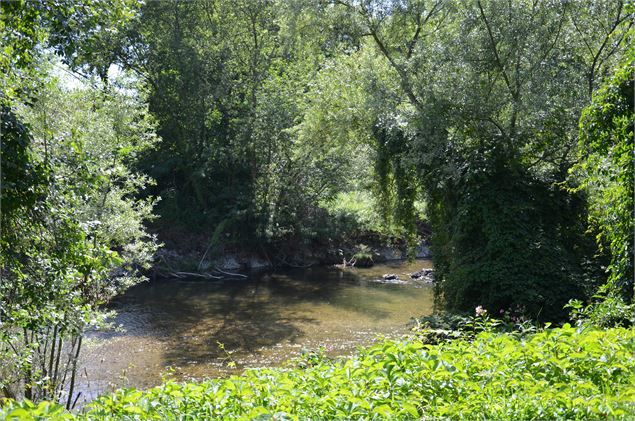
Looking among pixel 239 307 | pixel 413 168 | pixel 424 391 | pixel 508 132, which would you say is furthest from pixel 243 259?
pixel 424 391

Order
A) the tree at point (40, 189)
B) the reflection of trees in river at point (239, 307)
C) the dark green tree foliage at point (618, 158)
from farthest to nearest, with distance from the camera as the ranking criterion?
1. the reflection of trees in river at point (239, 307)
2. the dark green tree foliage at point (618, 158)
3. the tree at point (40, 189)

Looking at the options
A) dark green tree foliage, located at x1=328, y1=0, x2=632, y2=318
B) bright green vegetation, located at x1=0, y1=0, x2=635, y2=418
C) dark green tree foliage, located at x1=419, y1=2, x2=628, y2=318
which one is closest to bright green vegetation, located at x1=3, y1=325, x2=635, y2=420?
bright green vegetation, located at x1=0, y1=0, x2=635, y2=418

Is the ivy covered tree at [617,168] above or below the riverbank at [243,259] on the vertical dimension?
above

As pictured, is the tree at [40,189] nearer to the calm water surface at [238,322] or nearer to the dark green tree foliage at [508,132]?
the calm water surface at [238,322]

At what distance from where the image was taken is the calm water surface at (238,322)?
13148 mm

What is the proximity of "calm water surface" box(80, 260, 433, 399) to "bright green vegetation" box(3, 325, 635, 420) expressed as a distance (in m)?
6.84

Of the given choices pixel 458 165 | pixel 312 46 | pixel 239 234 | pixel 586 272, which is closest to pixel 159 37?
pixel 239 234

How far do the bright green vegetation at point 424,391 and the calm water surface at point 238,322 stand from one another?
684 cm

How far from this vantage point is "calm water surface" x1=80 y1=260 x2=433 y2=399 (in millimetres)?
13148

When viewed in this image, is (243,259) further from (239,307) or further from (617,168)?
(617,168)

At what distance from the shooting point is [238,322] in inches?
676

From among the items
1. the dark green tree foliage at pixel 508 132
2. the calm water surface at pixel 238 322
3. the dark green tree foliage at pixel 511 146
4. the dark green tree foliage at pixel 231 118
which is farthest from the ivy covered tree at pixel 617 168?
the dark green tree foliage at pixel 231 118

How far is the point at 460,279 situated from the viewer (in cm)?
1218

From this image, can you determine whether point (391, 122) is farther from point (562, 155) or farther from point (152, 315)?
point (152, 315)
